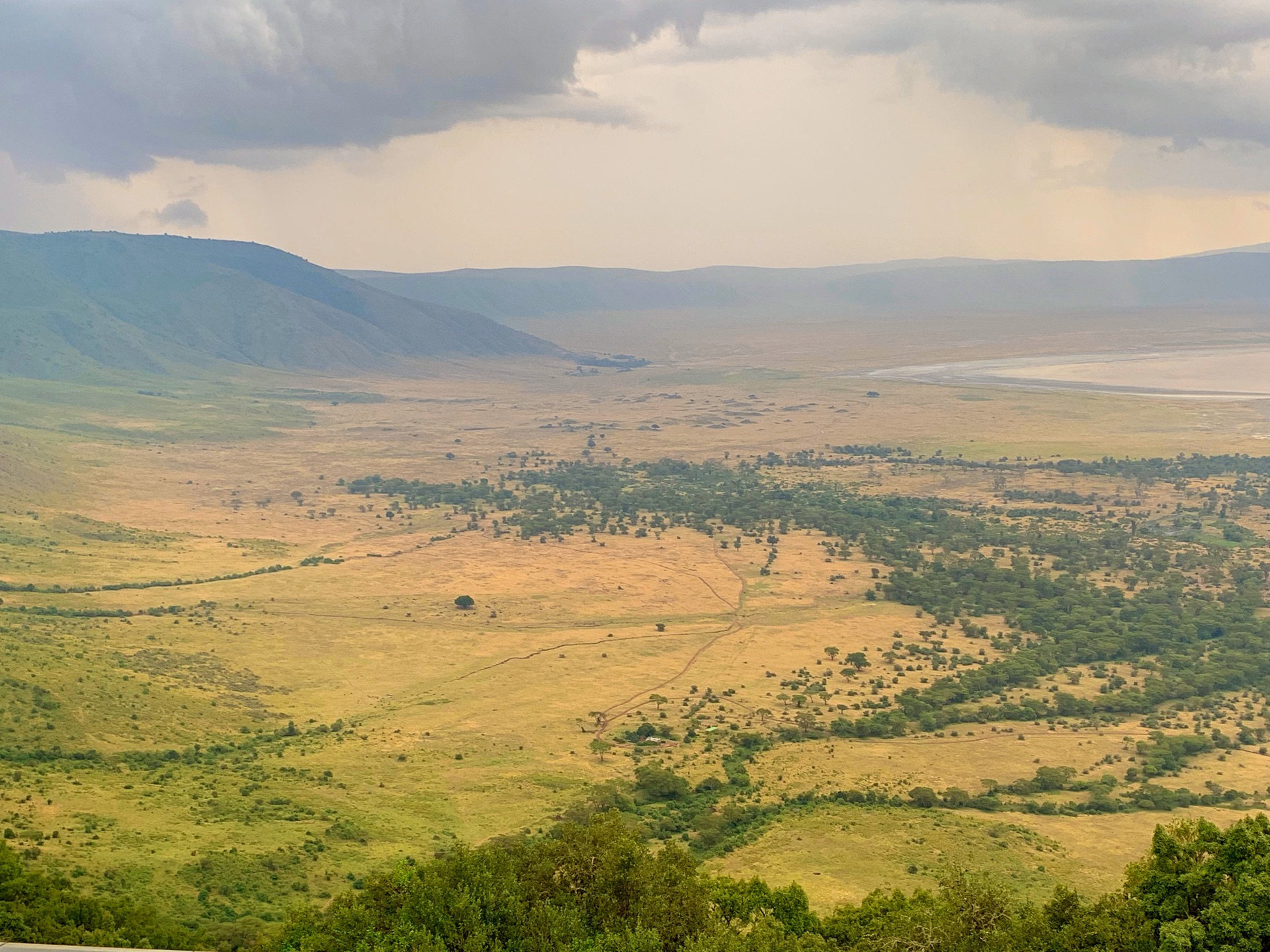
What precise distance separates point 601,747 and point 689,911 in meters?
31.2

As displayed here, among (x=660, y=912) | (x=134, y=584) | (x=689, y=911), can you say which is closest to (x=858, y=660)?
(x=689, y=911)

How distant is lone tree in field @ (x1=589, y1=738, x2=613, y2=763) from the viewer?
186 ft

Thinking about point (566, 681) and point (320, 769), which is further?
point (566, 681)

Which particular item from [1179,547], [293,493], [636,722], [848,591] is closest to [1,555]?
[293,493]

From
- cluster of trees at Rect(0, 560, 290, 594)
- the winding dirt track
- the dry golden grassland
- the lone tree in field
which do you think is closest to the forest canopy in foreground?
the dry golden grassland

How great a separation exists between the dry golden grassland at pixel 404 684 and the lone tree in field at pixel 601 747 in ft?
2.14

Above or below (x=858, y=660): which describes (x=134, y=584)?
above

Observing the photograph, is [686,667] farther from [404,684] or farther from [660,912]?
[660,912]

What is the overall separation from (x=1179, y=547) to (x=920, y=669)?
147ft

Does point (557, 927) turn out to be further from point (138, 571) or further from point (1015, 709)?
point (138, 571)

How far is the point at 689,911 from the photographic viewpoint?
2691 cm

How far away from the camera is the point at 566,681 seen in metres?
69.9

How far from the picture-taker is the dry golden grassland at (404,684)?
43469 mm

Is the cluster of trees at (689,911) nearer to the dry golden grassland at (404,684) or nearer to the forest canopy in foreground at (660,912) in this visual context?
the forest canopy in foreground at (660,912)
